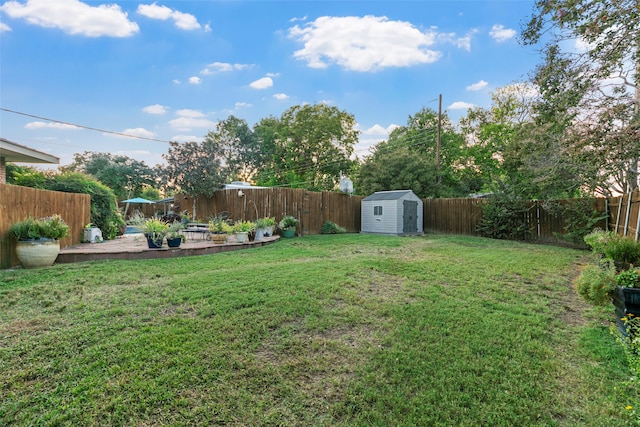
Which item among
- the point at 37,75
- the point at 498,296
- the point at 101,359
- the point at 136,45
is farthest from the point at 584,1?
the point at 37,75

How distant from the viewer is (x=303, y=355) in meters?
2.28

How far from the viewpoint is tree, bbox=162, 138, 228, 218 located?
1293 centimetres

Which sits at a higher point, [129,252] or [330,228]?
[330,228]

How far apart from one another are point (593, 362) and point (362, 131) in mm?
24439

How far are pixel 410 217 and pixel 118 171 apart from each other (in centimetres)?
2399

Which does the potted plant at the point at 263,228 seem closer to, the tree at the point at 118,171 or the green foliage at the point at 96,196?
the green foliage at the point at 96,196

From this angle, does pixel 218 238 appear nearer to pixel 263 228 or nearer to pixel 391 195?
pixel 263 228

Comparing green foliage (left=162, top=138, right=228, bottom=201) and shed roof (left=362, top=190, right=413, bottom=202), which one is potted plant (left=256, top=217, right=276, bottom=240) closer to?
green foliage (left=162, top=138, right=228, bottom=201)

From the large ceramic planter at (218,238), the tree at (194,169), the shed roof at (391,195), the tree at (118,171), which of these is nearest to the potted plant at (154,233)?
the large ceramic planter at (218,238)

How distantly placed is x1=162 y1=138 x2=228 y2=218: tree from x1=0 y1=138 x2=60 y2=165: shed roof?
16.6 ft

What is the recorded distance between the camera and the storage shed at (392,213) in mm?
11883

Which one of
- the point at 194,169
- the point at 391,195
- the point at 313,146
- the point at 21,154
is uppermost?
the point at 313,146

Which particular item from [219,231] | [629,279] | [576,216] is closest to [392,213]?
[576,216]

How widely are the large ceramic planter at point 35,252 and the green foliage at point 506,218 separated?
12428mm
